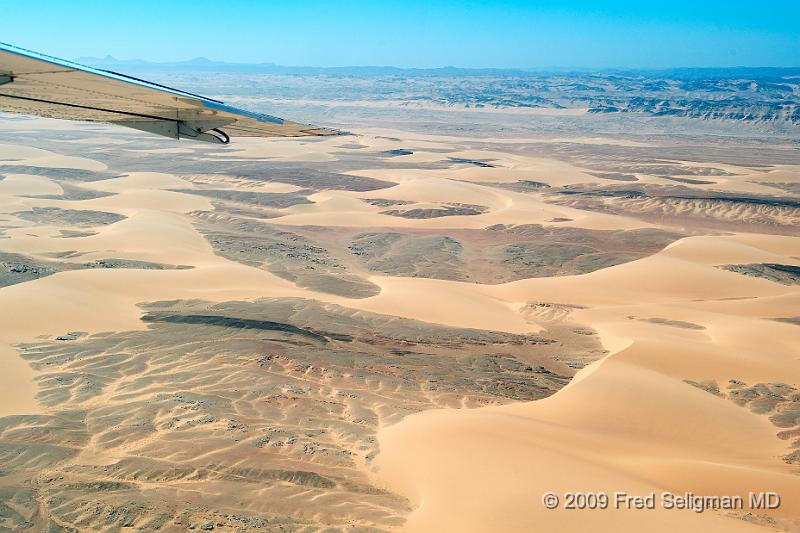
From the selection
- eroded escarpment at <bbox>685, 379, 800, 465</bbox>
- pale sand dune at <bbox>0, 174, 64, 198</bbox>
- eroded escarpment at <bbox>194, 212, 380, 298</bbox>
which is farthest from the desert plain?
pale sand dune at <bbox>0, 174, 64, 198</bbox>

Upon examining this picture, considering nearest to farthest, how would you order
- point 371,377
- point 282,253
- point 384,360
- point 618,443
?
point 618,443 → point 371,377 → point 384,360 → point 282,253

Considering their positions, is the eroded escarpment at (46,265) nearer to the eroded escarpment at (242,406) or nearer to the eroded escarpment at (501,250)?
the eroded escarpment at (242,406)

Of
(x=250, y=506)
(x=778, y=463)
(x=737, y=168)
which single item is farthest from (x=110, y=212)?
(x=737, y=168)

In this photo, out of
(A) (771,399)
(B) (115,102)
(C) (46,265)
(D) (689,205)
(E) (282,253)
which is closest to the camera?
(B) (115,102)

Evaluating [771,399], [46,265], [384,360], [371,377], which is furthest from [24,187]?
[771,399]

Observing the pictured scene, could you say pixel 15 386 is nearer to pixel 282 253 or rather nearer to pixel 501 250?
pixel 282 253

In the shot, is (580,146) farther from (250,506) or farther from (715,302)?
(250,506)
